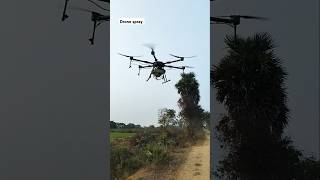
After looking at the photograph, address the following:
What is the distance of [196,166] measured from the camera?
23.2 ft

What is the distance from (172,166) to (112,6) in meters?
2.56

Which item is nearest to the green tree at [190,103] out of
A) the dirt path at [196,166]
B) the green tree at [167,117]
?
the green tree at [167,117]

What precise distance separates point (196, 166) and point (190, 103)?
3.13ft

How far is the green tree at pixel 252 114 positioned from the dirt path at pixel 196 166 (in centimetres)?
24

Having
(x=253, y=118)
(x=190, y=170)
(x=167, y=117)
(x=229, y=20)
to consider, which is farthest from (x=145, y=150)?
(x=229, y=20)

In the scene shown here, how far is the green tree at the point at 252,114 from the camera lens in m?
7.03

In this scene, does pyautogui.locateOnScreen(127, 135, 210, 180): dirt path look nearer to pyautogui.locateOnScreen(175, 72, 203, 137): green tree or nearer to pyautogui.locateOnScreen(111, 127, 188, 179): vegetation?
pyautogui.locateOnScreen(111, 127, 188, 179): vegetation

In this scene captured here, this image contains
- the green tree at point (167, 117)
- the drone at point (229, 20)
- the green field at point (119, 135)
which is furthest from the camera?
the drone at point (229, 20)

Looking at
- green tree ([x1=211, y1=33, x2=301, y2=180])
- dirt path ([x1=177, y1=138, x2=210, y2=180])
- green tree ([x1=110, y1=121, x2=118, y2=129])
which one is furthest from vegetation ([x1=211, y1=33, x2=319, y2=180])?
green tree ([x1=110, y1=121, x2=118, y2=129])
